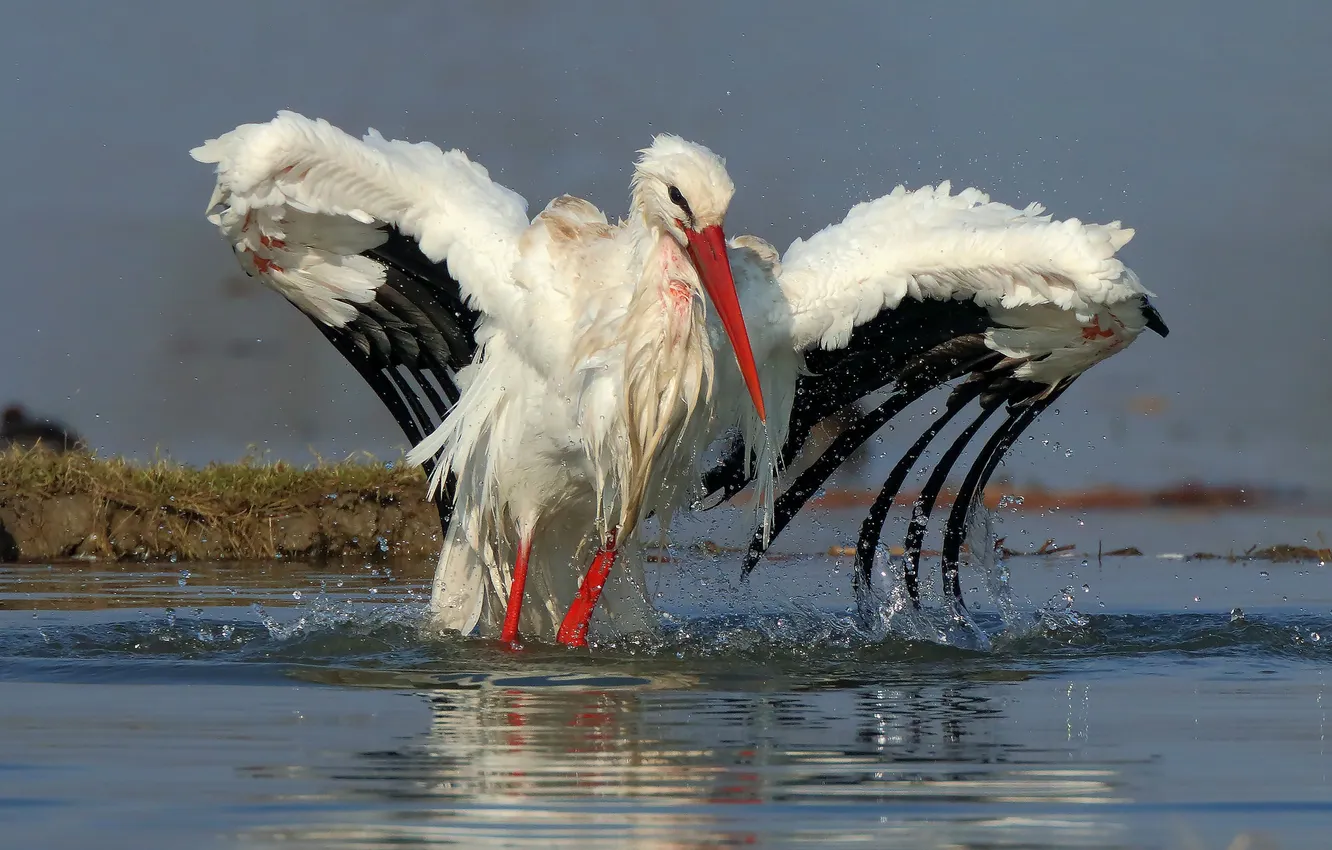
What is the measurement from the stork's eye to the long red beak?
0.24ft

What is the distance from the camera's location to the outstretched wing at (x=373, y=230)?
731 cm

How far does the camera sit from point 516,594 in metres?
7.70

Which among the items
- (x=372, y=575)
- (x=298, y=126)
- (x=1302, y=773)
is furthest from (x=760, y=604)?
(x=1302, y=773)

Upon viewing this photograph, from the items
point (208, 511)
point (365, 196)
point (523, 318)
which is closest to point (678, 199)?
point (523, 318)

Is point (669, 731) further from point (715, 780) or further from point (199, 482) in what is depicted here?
point (199, 482)

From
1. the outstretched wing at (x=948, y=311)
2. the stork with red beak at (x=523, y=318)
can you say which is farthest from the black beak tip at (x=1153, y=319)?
the stork with red beak at (x=523, y=318)

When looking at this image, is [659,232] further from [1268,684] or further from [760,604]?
[760,604]

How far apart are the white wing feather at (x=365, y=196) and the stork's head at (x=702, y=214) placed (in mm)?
603

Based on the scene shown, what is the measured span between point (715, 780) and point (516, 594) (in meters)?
3.63

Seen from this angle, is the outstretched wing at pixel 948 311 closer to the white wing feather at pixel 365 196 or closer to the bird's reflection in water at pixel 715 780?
the white wing feather at pixel 365 196

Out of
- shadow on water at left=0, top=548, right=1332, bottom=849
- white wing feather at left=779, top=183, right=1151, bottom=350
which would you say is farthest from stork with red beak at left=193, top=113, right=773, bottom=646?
shadow on water at left=0, top=548, right=1332, bottom=849

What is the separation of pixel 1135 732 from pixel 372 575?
701 cm

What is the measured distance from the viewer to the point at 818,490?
28.3ft

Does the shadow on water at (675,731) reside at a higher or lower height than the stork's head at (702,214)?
lower
